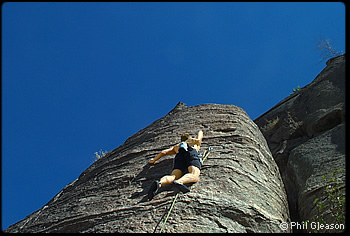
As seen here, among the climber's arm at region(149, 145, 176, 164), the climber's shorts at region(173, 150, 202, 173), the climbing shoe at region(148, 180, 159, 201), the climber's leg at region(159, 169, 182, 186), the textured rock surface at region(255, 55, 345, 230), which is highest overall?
the textured rock surface at region(255, 55, 345, 230)

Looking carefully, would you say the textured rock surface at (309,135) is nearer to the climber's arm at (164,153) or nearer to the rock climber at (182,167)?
the rock climber at (182,167)

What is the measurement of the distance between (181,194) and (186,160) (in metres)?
0.81

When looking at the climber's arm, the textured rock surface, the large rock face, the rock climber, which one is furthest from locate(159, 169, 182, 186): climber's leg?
the textured rock surface

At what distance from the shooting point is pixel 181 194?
4.85 m

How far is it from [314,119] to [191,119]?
3.33 meters

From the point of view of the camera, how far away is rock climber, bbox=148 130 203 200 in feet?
16.1

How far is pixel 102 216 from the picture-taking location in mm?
4734

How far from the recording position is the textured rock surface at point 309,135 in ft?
22.0

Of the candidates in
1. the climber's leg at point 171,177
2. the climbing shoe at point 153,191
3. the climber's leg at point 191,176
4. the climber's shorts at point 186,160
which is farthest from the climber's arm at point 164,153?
the climbing shoe at point 153,191

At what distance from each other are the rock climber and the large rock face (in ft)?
0.33

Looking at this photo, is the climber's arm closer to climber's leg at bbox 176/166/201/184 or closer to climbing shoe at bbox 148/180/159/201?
climber's leg at bbox 176/166/201/184

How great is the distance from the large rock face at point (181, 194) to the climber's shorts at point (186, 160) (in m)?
0.20

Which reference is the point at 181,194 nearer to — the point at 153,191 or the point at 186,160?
the point at 153,191

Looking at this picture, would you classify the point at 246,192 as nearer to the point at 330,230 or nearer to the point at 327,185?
the point at 330,230
